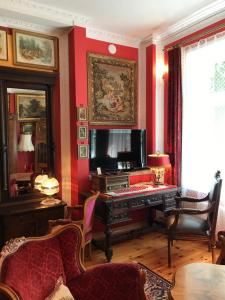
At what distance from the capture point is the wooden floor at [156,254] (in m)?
2.76

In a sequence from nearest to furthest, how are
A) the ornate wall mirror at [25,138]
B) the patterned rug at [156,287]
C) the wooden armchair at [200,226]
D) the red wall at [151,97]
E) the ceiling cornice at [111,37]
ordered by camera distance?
the patterned rug at [156,287] < the wooden armchair at [200,226] < the ornate wall mirror at [25,138] < the ceiling cornice at [111,37] < the red wall at [151,97]

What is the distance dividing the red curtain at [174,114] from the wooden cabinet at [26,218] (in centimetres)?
168

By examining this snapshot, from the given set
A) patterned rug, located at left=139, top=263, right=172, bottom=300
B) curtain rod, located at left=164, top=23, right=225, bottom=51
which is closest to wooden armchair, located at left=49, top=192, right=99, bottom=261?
patterned rug, located at left=139, top=263, right=172, bottom=300

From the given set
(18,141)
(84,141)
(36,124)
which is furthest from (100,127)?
(18,141)

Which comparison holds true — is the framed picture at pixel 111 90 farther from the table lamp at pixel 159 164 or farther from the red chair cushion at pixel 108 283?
the red chair cushion at pixel 108 283

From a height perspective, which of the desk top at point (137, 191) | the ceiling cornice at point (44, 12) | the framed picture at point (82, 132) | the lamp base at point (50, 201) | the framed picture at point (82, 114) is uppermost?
the ceiling cornice at point (44, 12)

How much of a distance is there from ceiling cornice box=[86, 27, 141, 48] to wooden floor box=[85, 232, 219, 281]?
9.43 feet

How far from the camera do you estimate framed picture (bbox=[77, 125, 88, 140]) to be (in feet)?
10.2

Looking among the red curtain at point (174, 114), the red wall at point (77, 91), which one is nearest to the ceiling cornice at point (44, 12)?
the red wall at point (77, 91)

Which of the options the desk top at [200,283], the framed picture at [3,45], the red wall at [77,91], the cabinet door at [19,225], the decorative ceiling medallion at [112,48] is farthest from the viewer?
the decorative ceiling medallion at [112,48]

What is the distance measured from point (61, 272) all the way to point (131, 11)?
2849 millimetres

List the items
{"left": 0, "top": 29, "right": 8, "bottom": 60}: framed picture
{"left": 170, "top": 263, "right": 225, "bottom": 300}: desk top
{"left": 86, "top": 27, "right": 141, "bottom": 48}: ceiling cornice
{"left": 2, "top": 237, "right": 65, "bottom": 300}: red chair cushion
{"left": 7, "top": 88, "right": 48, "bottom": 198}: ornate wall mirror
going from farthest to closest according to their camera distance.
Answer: {"left": 86, "top": 27, "right": 141, "bottom": 48}: ceiling cornice → {"left": 7, "top": 88, "right": 48, "bottom": 198}: ornate wall mirror → {"left": 0, "top": 29, "right": 8, "bottom": 60}: framed picture → {"left": 170, "top": 263, "right": 225, "bottom": 300}: desk top → {"left": 2, "top": 237, "right": 65, "bottom": 300}: red chair cushion

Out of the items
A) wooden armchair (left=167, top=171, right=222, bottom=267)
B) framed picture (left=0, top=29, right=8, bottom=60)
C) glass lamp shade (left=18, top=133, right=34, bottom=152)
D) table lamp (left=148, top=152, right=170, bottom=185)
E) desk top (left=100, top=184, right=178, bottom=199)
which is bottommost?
wooden armchair (left=167, top=171, right=222, bottom=267)

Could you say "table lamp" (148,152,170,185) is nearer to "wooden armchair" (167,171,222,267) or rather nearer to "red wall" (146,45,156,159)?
"red wall" (146,45,156,159)
